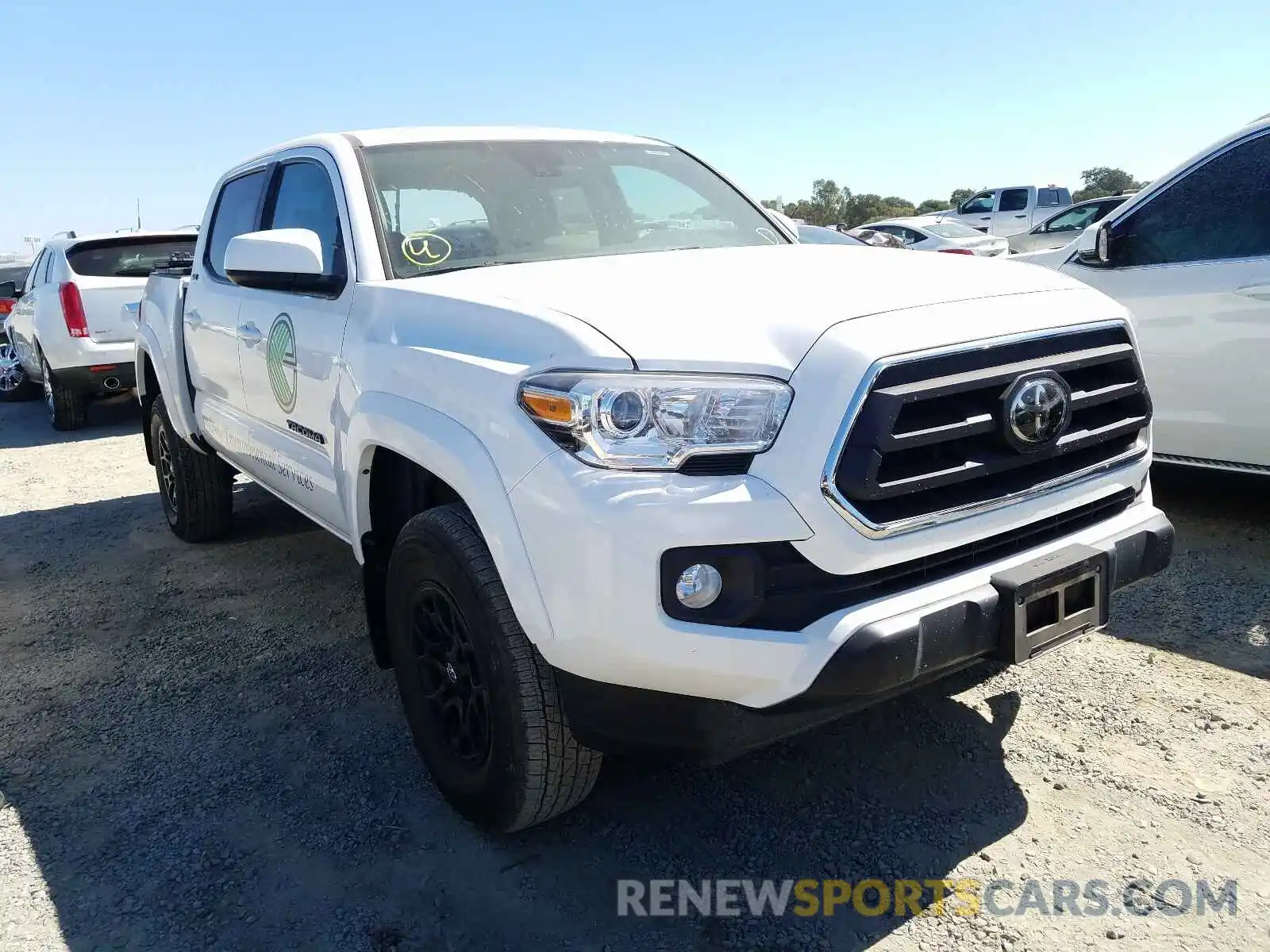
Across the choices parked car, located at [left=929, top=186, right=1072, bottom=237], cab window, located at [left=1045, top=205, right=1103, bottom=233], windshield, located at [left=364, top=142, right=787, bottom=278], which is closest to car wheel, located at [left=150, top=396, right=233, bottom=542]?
windshield, located at [left=364, top=142, right=787, bottom=278]

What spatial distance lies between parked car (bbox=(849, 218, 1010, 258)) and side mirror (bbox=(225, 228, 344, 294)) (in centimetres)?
1194

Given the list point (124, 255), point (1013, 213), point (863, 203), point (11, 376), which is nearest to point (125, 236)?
point (124, 255)

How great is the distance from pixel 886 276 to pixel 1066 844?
1.49 m

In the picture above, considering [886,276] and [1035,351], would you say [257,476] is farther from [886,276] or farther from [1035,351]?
[1035,351]

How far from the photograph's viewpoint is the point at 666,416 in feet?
6.91

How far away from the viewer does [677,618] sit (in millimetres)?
2084

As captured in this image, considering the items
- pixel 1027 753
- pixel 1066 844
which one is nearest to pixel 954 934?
pixel 1066 844

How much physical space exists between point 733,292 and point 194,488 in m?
3.88

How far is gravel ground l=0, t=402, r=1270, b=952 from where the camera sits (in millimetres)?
2369

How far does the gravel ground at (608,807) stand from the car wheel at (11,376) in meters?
8.91

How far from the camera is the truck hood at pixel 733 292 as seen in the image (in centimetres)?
215

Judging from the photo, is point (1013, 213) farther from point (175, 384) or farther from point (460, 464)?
point (460, 464)

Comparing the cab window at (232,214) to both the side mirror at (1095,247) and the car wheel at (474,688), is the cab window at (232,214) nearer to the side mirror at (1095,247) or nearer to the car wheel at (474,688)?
the car wheel at (474,688)

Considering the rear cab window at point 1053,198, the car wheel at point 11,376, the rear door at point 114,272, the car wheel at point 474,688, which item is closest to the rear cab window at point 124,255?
the rear door at point 114,272
